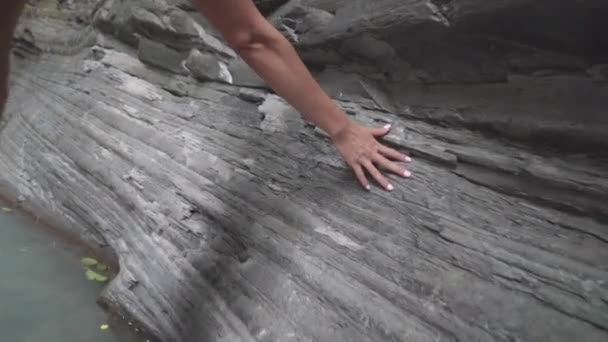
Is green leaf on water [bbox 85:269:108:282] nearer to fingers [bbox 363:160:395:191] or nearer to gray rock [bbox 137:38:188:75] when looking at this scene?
gray rock [bbox 137:38:188:75]

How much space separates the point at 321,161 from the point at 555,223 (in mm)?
1019

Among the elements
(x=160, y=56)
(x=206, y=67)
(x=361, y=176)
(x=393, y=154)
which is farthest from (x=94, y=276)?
(x=393, y=154)

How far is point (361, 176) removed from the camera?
2043 millimetres

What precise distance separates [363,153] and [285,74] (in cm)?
46

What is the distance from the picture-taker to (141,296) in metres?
2.66

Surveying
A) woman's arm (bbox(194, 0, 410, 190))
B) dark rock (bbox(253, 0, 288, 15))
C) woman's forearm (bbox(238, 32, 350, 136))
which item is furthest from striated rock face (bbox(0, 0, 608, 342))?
woman's forearm (bbox(238, 32, 350, 136))

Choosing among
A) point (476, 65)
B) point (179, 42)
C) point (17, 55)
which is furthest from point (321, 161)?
point (17, 55)

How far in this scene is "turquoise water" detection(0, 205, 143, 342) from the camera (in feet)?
8.45

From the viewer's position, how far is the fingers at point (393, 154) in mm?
2045

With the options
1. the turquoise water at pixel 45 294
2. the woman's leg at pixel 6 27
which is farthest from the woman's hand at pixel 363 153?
the turquoise water at pixel 45 294

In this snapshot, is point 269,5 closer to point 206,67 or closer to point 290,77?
point 206,67

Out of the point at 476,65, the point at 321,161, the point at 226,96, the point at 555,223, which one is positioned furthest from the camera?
the point at 226,96

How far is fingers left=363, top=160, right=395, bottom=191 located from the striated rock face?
2.7 inches

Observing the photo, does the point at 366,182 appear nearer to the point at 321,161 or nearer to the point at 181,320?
the point at 321,161
